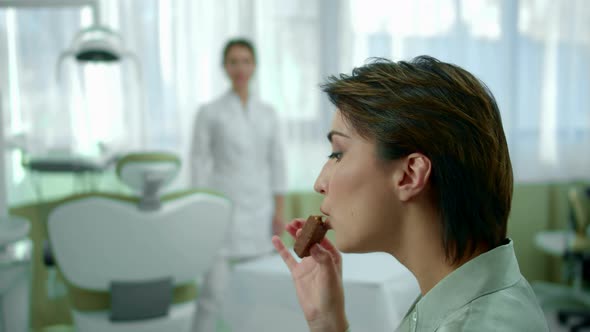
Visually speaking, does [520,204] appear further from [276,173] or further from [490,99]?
[490,99]

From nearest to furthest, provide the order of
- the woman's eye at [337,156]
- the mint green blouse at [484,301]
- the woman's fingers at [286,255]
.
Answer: the mint green blouse at [484,301], the woman's eye at [337,156], the woman's fingers at [286,255]

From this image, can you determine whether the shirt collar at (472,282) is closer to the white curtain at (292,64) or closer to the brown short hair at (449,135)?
the brown short hair at (449,135)

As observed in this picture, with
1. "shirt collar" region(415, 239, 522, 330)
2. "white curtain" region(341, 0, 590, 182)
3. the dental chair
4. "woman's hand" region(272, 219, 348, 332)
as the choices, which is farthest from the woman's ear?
"white curtain" region(341, 0, 590, 182)

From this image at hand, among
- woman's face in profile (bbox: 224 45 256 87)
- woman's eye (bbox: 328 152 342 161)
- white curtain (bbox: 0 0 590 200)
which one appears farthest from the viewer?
white curtain (bbox: 0 0 590 200)

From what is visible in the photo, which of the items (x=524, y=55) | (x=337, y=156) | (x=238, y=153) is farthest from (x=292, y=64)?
(x=337, y=156)

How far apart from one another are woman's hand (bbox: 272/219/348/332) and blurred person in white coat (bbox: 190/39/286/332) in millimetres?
1718

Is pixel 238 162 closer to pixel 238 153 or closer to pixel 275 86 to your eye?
pixel 238 153

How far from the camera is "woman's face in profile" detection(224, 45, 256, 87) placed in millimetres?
2693

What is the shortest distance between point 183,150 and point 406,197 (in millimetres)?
2507

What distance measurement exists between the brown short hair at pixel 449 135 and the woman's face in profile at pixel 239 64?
6.46ft

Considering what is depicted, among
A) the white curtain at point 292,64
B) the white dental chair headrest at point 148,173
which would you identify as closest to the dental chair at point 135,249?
the white dental chair headrest at point 148,173

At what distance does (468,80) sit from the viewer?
755 millimetres

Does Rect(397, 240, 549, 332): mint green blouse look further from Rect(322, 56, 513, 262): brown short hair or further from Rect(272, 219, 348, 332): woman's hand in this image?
Rect(272, 219, 348, 332): woman's hand

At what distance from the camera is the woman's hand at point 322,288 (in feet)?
2.99
